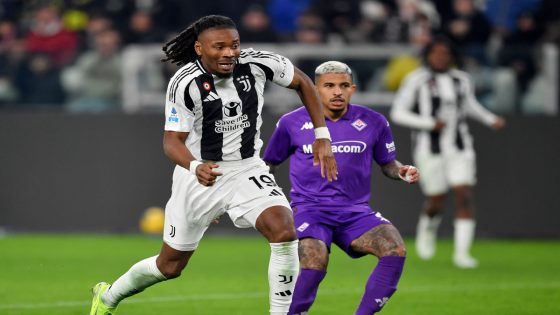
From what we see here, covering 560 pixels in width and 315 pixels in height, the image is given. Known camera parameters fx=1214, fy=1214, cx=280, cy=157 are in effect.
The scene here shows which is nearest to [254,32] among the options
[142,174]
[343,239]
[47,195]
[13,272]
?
[142,174]

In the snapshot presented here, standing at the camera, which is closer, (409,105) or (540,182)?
(409,105)

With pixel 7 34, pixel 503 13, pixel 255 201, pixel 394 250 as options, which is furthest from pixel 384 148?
pixel 7 34

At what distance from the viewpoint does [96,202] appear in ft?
57.9

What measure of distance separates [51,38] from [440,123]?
6723 mm

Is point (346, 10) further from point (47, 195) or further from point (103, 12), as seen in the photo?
point (47, 195)

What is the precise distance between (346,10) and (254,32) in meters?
1.48

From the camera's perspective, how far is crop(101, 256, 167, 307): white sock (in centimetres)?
853

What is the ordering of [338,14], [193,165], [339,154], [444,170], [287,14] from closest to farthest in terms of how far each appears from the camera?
[193,165]
[339,154]
[444,170]
[338,14]
[287,14]

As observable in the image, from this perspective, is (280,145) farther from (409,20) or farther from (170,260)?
(409,20)

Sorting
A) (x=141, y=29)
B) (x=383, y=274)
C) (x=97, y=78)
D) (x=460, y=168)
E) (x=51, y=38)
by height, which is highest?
(x=141, y=29)

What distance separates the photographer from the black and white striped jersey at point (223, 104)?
800 centimetres

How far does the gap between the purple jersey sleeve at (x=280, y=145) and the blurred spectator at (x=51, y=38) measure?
367 inches

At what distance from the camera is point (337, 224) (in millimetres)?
8695

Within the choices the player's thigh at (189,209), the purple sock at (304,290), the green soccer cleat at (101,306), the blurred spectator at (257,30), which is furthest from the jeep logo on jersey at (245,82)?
the blurred spectator at (257,30)
